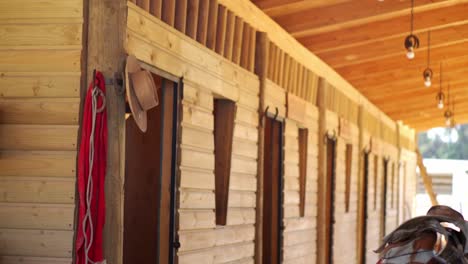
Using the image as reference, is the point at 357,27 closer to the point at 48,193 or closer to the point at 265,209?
the point at 265,209

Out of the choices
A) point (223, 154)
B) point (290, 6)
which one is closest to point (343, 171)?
point (290, 6)

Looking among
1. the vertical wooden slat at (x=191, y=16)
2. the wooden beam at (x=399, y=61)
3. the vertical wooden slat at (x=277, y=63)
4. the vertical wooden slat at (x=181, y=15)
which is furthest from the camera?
the wooden beam at (x=399, y=61)

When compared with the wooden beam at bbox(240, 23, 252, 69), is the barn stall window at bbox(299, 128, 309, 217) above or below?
below

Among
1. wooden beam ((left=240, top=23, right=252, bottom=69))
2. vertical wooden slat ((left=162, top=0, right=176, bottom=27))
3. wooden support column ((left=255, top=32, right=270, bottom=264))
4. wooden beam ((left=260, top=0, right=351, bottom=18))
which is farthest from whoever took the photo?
wooden beam ((left=260, top=0, right=351, bottom=18))

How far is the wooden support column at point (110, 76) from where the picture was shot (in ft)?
16.6

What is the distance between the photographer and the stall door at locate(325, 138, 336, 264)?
11.6m

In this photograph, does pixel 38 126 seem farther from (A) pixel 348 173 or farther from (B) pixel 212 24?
(A) pixel 348 173

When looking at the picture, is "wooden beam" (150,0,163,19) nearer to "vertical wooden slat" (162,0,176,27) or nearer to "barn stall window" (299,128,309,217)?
"vertical wooden slat" (162,0,176,27)

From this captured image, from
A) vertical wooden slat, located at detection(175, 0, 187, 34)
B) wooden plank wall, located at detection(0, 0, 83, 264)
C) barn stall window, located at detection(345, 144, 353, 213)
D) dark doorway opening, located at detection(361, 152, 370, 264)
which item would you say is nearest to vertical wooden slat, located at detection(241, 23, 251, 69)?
vertical wooden slat, located at detection(175, 0, 187, 34)

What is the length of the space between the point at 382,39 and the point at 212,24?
436cm

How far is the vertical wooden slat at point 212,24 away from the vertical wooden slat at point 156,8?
1.04 meters

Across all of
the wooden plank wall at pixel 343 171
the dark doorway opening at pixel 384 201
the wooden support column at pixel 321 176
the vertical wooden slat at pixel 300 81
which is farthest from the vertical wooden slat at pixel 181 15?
the dark doorway opening at pixel 384 201

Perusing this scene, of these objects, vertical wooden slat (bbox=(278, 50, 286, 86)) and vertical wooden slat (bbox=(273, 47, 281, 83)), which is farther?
vertical wooden slat (bbox=(278, 50, 286, 86))

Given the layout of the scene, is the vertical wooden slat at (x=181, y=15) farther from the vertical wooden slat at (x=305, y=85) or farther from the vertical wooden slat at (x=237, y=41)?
the vertical wooden slat at (x=305, y=85)
